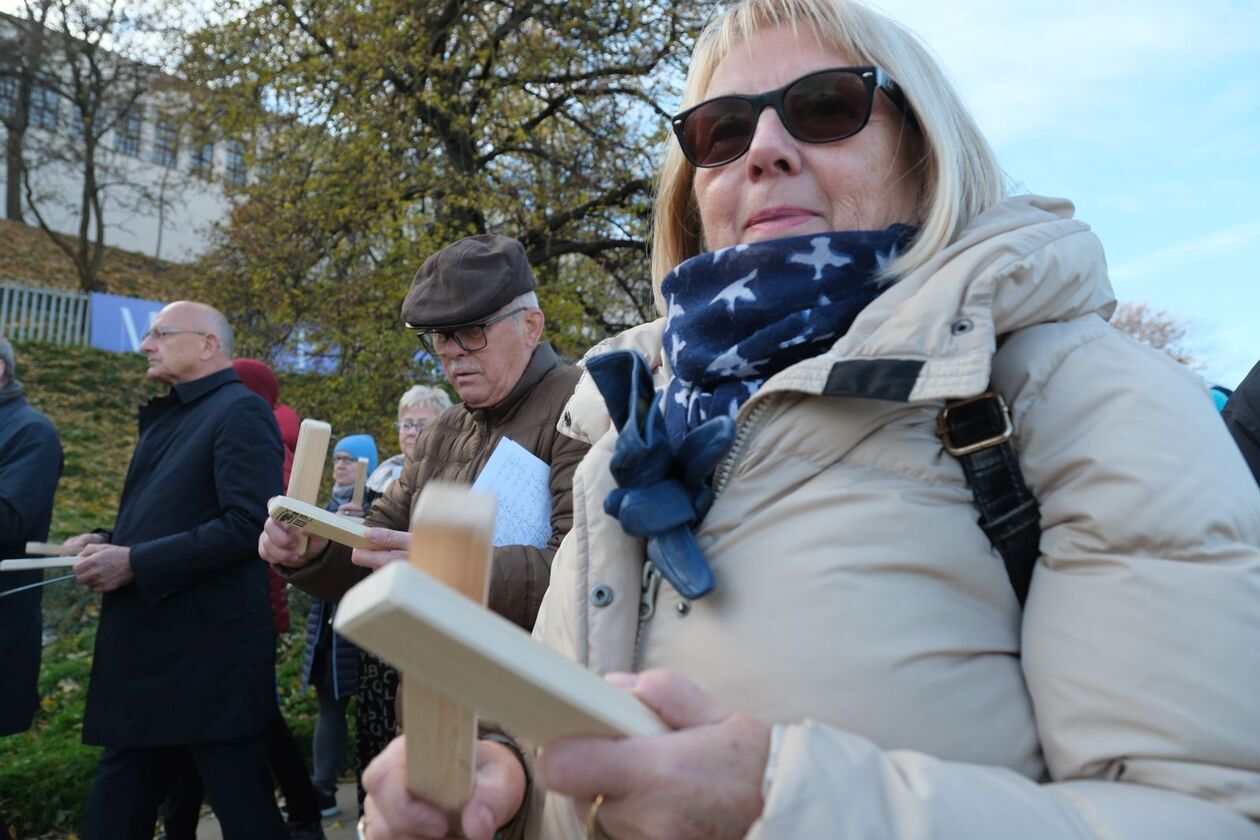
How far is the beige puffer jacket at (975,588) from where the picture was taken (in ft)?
3.05

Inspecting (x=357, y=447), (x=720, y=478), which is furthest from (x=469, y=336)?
(x=357, y=447)

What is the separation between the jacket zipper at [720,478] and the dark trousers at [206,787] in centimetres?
285

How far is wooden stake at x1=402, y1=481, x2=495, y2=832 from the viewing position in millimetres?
758

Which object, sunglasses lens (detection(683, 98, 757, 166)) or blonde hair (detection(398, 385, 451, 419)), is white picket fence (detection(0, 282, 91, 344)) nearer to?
blonde hair (detection(398, 385, 451, 419))

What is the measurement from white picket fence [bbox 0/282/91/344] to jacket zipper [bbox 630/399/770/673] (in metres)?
18.8

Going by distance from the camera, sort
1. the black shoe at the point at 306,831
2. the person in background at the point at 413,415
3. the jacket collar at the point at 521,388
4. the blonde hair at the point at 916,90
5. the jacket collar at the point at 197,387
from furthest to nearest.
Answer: the person in background at the point at 413,415, the black shoe at the point at 306,831, the jacket collar at the point at 197,387, the jacket collar at the point at 521,388, the blonde hair at the point at 916,90

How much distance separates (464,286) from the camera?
295 centimetres

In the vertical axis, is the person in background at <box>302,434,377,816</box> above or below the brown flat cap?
below

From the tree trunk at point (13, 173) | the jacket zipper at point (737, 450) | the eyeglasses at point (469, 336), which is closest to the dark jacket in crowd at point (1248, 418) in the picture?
the jacket zipper at point (737, 450)

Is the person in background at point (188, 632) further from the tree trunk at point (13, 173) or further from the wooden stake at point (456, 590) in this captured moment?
the tree trunk at point (13, 173)

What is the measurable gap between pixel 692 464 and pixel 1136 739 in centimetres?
55

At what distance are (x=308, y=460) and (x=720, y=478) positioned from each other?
5.05ft

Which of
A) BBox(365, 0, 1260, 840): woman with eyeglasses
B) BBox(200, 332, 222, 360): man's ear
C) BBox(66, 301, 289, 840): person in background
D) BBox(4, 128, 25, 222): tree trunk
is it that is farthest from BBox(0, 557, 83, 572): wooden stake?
BBox(4, 128, 25, 222): tree trunk

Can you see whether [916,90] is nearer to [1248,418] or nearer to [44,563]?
[1248,418]
